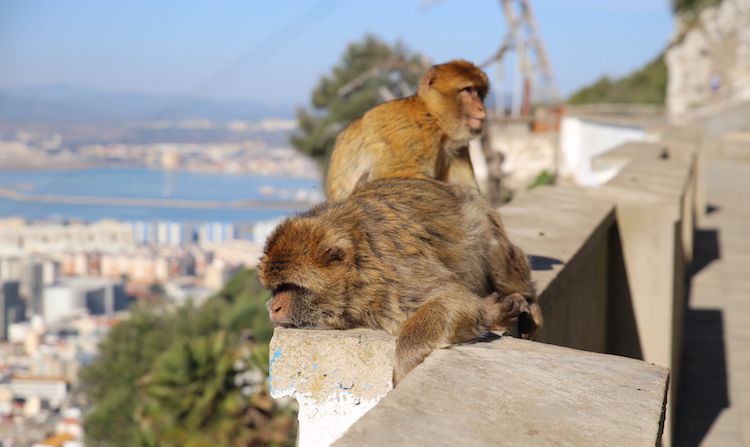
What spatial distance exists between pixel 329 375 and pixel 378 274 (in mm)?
379

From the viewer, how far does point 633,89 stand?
42469 millimetres

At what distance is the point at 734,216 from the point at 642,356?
219 inches

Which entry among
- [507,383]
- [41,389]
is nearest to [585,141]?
[507,383]

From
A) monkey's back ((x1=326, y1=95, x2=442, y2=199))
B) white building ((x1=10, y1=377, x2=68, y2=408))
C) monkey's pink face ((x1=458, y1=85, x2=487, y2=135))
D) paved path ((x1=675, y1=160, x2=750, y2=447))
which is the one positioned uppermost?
monkey's pink face ((x1=458, y1=85, x2=487, y2=135))

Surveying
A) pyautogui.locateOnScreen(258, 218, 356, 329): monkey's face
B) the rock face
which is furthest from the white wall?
pyautogui.locateOnScreen(258, 218, 356, 329): monkey's face

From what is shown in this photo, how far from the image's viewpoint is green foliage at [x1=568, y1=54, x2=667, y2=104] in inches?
1535

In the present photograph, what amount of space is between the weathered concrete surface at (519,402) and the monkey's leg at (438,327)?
0.06 m

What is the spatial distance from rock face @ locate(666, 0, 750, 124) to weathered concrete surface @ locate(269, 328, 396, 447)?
1007 inches

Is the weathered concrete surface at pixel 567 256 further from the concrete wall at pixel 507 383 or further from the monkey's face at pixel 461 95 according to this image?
the monkey's face at pixel 461 95

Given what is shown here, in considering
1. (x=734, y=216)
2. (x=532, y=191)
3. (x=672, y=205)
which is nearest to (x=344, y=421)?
(x=672, y=205)

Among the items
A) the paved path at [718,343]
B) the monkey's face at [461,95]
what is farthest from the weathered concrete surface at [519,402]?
the paved path at [718,343]

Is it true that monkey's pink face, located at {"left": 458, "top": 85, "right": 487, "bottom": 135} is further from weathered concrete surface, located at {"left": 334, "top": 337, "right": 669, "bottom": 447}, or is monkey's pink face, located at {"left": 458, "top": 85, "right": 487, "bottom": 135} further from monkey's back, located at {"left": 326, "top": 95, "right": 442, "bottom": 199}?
weathered concrete surface, located at {"left": 334, "top": 337, "right": 669, "bottom": 447}

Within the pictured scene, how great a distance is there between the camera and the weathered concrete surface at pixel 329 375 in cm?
190

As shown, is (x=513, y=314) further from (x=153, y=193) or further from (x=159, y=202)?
(x=153, y=193)
